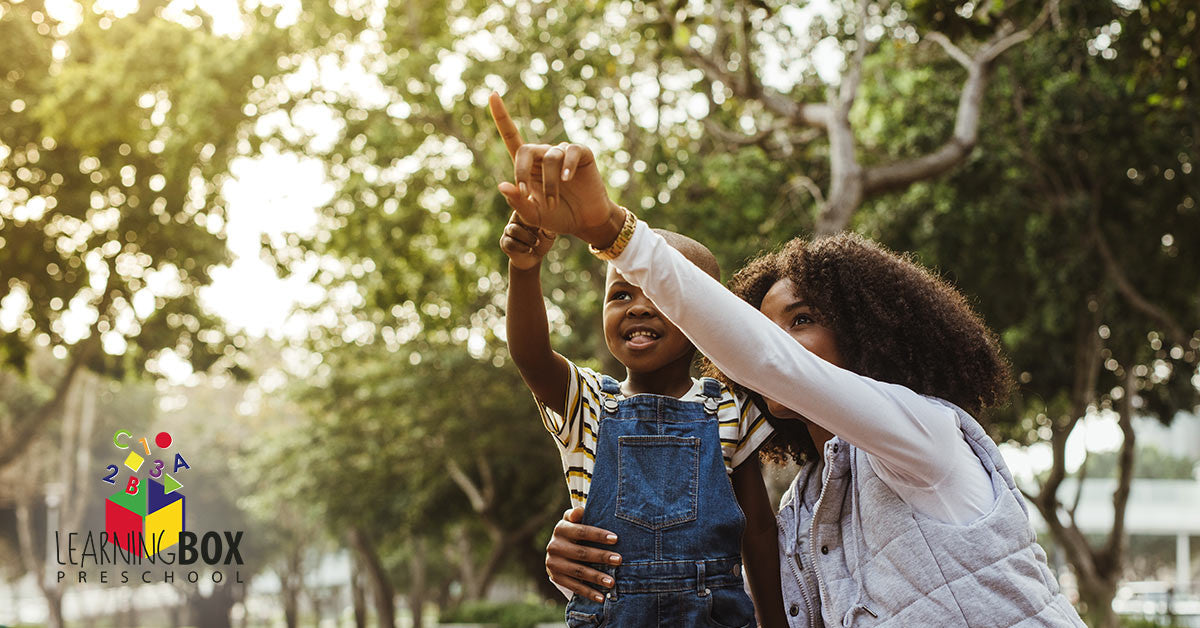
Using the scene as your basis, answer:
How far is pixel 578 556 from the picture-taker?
220 centimetres

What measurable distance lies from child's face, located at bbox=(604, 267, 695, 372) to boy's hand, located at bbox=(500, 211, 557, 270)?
0.33 m

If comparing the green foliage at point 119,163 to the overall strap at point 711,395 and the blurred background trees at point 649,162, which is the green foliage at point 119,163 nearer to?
the blurred background trees at point 649,162

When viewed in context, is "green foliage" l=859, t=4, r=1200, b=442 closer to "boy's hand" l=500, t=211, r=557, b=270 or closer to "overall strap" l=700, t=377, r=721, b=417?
"overall strap" l=700, t=377, r=721, b=417

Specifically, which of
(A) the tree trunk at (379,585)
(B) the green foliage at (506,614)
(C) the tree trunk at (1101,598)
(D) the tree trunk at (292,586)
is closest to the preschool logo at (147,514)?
(C) the tree trunk at (1101,598)

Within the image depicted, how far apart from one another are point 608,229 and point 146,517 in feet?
22.2

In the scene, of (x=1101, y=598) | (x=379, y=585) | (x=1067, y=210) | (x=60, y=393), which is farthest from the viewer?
(x=379, y=585)

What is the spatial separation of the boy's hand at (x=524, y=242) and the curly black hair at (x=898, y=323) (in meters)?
0.55

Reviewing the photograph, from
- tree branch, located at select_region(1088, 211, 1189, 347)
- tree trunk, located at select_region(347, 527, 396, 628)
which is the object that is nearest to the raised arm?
tree branch, located at select_region(1088, 211, 1189, 347)

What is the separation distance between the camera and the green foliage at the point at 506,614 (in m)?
19.7

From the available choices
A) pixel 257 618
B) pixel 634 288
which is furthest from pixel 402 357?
pixel 257 618

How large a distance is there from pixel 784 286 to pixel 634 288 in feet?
1.15

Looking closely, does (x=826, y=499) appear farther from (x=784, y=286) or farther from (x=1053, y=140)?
(x=1053, y=140)

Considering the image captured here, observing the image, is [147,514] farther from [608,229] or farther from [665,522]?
[608,229]

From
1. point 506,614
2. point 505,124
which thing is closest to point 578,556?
point 505,124
